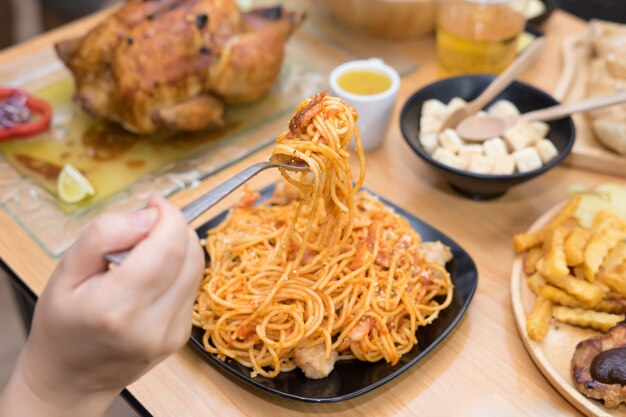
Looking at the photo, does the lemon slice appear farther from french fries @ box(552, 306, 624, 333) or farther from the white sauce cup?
french fries @ box(552, 306, 624, 333)

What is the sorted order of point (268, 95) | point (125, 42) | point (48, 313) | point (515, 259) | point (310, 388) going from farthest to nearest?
point (268, 95), point (125, 42), point (515, 259), point (310, 388), point (48, 313)

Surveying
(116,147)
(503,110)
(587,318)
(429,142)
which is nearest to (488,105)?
(503,110)

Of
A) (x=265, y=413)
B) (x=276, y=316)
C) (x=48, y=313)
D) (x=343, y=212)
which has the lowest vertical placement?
(x=265, y=413)

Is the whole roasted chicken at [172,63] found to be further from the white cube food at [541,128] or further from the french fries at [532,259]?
the french fries at [532,259]

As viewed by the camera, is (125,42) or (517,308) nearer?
(517,308)

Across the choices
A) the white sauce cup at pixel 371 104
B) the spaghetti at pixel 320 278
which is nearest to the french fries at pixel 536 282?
the spaghetti at pixel 320 278

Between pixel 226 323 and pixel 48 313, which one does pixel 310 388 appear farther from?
pixel 48 313

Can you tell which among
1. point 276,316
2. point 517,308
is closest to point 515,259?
point 517,308

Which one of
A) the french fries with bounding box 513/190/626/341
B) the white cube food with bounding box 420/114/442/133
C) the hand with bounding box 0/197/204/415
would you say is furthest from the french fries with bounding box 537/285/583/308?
the hand with bounding box 0/197/204/415
